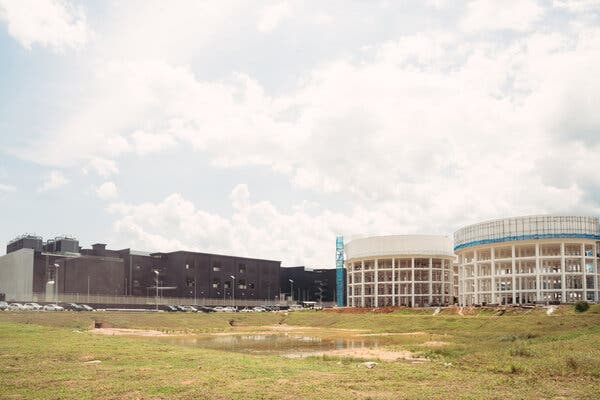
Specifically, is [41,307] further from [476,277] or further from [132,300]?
[476,277]

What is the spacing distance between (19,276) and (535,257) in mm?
128842

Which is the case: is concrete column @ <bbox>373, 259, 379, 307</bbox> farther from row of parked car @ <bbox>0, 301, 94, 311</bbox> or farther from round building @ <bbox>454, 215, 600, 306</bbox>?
row of parked car @ <bbox>0, 301, 94, 311</bbox>

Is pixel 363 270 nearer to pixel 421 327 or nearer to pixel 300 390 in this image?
pixel 421 327

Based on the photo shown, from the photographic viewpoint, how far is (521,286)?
125 meters

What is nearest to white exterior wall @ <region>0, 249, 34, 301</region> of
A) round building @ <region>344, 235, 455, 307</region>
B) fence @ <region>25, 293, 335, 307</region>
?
fence @ <region>25, 293, 335, 307</region>

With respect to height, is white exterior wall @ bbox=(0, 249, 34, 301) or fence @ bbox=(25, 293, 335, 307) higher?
white exterior wall @ bbox=(0, 249, 34, 301)

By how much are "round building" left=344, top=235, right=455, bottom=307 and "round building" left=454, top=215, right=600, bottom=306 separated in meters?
25.6

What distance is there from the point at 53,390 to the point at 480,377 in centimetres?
2161

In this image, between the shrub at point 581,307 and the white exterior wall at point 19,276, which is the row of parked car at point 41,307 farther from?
the shrub at point 581,307

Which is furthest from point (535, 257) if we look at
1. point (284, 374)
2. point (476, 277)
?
point (284, 374)

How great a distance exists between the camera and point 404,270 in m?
163

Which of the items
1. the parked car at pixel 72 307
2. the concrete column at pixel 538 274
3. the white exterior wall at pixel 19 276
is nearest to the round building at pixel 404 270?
the concrete column at pixel 538 274

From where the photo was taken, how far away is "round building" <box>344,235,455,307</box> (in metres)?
160

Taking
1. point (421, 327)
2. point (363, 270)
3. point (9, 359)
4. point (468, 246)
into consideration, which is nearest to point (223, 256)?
point (363, 270)
